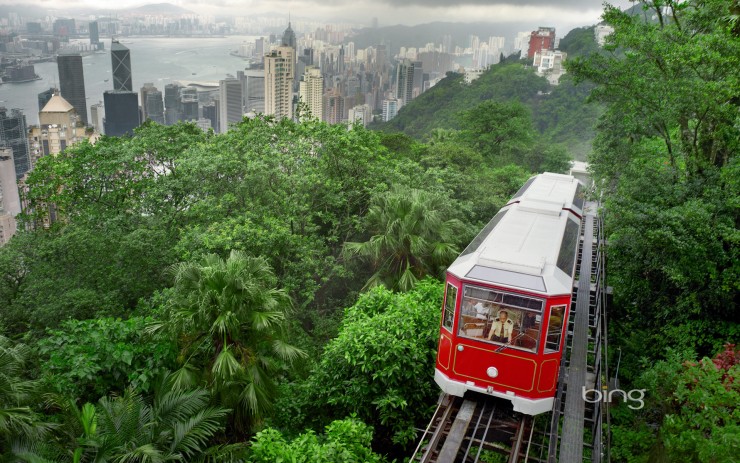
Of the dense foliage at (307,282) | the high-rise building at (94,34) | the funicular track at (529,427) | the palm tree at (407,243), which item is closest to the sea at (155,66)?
the high-rise building at (94,34)

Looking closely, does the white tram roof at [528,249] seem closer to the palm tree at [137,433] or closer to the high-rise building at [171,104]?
the palm tree at [137,433]

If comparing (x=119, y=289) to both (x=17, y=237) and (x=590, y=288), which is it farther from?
(x=590, y=288)

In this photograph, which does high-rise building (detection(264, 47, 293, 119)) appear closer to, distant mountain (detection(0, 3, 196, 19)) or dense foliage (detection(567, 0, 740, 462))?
distant mountain (detection(0, 3, 196, 19))

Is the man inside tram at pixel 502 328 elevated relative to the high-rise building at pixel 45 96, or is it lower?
elevated

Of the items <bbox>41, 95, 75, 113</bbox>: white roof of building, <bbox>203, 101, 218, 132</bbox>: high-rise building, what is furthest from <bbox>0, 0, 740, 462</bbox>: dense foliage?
<bbox>203, 101, 218, 132</bbox>: high-rise building

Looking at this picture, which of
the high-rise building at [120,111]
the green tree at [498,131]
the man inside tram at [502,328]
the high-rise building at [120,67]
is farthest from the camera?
the high-rise building at [120,67]


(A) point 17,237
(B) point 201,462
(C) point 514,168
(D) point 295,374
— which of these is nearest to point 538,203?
(D) point 295,374

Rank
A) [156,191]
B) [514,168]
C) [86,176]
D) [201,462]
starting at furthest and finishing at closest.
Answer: [514,168] < [86,176] < [156,191] < [201,462]
